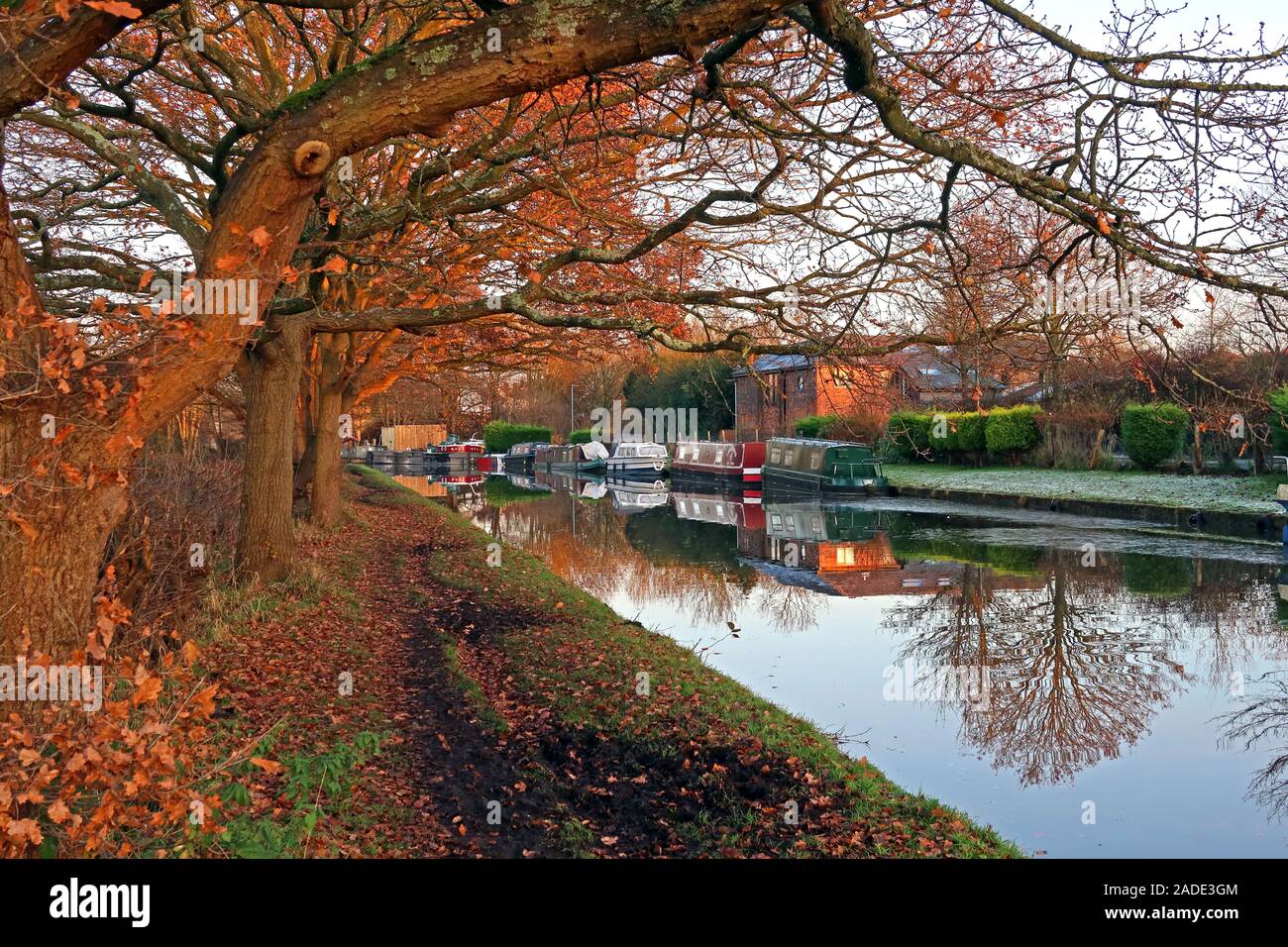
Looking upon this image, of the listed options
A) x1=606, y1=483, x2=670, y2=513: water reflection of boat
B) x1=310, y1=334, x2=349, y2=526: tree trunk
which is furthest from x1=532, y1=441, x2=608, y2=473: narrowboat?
x1=310, y1=334, x2=349, y2=526: tree trunk

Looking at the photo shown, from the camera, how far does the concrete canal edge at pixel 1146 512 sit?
67.3 ft

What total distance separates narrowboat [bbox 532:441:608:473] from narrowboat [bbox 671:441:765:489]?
28.8 feet

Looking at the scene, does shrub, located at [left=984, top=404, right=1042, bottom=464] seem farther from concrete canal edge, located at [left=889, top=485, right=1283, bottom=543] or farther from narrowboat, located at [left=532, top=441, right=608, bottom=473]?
narrowboat, located at [left=532, top=441, right=608, bottom=473]

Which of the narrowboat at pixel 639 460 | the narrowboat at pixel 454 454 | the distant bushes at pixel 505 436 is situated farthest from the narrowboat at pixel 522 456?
the narrowboat at pixel 639 460

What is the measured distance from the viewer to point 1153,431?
28828mm

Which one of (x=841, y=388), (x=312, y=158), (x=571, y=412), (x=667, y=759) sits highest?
(x=571, y=412)

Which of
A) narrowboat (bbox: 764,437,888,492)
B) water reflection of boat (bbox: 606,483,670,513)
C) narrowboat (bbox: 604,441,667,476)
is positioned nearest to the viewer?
narrowboat (bbox: 764,437,888,492)

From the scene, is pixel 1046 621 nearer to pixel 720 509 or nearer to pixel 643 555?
pixel 643 555

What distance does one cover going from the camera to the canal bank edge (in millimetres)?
5691

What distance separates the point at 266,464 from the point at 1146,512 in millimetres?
20637

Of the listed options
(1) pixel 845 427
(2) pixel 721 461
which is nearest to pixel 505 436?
(2) pixel 721 461

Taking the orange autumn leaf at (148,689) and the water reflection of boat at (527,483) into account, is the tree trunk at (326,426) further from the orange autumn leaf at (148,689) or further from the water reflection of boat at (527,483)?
the water reflection of boat at (527,483)

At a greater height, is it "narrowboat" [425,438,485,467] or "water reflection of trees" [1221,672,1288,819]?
"narrowboat" [425,438,485,467]

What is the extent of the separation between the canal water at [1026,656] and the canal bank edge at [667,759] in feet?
2.68
